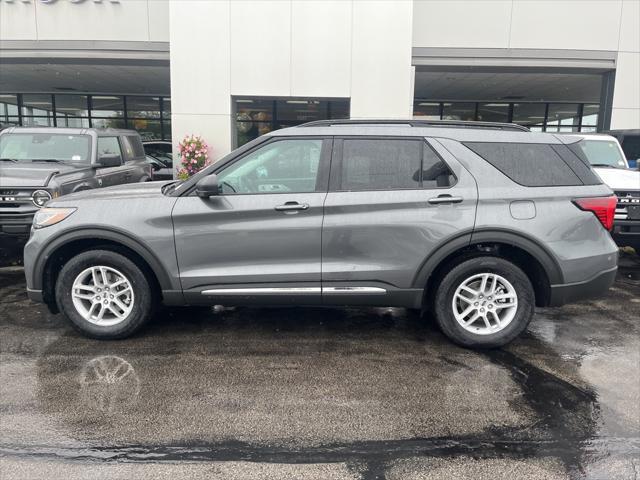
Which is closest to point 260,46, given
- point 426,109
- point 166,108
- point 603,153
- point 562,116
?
point 603,153

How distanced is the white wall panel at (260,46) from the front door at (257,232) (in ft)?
30.5

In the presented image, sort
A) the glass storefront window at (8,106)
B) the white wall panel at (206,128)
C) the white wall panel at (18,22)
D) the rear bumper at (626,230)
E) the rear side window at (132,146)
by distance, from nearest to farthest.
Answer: the rear bumper at (626,230) < the rear side window at (132,146) < the white wall panel at (206,128) < the white wall panel at (18,22) < the glass storefront window at (8,106)

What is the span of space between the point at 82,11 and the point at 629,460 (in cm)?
1588

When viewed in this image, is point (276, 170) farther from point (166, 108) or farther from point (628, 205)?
point (166, 108)

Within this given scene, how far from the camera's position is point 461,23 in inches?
559

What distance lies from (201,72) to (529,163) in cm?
1040

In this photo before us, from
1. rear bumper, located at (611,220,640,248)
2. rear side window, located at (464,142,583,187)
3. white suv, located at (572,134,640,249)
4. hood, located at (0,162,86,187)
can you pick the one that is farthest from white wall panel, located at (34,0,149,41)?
rear side window, located at (464,142,583,187)

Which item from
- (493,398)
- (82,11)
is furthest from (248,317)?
(82,11)

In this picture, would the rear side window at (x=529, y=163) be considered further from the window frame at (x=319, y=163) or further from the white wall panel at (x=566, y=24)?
the white wall panel at (x=566, y=24)

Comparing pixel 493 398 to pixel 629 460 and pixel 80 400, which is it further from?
pixel 80 400

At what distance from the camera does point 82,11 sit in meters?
14.3

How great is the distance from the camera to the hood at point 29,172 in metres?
7.11

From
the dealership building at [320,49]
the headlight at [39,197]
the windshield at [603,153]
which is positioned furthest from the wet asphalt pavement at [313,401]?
the dealership building at [320,49]

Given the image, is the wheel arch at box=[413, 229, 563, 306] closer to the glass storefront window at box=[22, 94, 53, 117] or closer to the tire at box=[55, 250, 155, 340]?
the tire at box=[55, 250, 155, 340]
